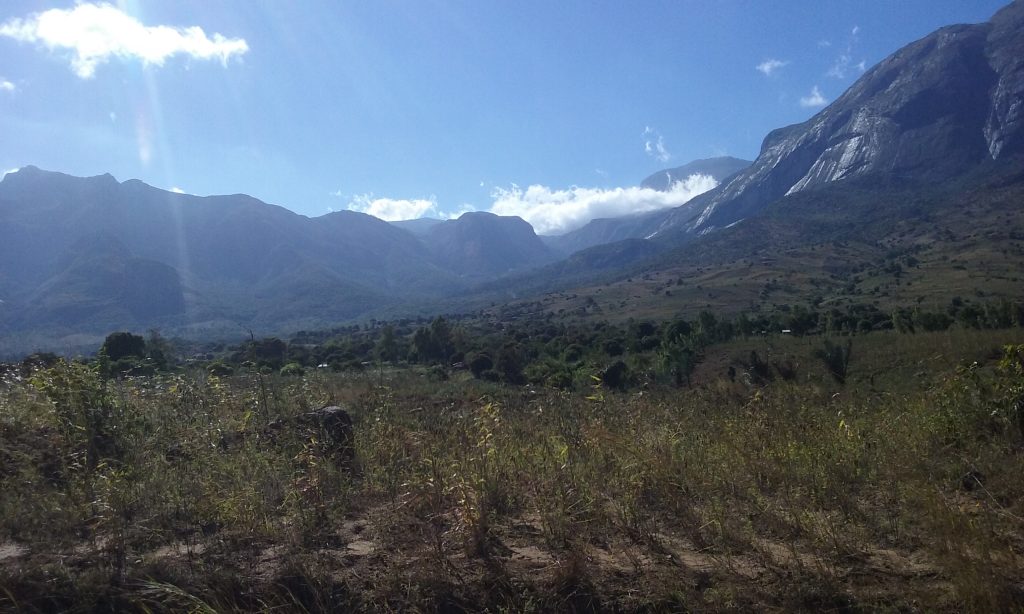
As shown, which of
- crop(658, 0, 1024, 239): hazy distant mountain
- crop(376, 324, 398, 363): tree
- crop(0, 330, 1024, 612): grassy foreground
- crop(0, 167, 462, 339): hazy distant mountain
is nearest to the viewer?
crop(0, 330, 1024, 612): grassy foreground

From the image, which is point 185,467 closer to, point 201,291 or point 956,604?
point 956,604

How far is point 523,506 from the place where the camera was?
14.0 feet

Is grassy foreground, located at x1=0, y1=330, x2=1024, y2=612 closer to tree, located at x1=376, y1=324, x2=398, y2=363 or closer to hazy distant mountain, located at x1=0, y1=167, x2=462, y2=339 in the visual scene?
tree, located at x1=376, y1=324, x2=398, y2=363

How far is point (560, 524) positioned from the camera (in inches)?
150

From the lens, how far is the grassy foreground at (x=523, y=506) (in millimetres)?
3234

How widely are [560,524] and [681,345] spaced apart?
103 ft

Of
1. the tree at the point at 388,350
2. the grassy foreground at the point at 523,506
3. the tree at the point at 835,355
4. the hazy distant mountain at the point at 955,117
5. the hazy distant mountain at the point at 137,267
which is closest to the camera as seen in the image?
the grassy foreground at the point at 523,506

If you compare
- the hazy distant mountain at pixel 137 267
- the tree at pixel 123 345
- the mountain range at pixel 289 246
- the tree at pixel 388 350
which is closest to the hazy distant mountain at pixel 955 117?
the mountain range at pixel 289 246

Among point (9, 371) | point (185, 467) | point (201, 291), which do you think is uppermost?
point (201, 291)

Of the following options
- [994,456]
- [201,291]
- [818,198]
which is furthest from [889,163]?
[994,456]

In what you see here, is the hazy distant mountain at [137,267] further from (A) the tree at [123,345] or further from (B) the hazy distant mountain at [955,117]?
(B) the hazy distant mountain at [955,117]

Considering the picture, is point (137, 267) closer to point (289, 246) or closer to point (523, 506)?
point (289, 246)

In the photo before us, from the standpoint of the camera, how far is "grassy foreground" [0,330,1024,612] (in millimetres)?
3234

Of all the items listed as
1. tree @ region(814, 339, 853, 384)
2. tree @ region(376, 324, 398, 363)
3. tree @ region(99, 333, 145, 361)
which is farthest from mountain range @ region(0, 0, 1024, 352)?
tree @ region(814, 339, 853, 384)
